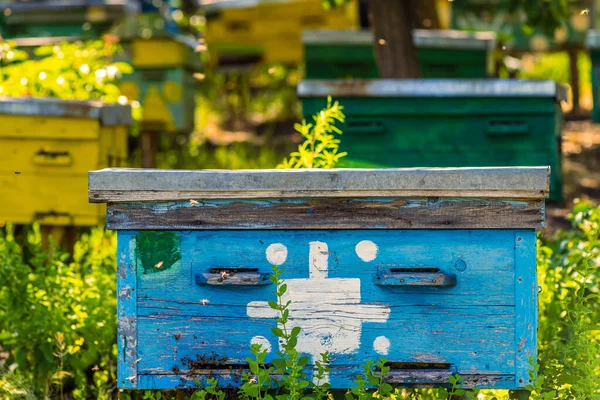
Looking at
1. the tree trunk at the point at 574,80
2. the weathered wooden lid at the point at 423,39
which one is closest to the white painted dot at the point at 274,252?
the weathered wooden lid at the point at 423,39

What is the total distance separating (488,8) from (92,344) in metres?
7.39

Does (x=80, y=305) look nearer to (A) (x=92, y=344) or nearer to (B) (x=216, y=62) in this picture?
(A) (x=92, y=344)

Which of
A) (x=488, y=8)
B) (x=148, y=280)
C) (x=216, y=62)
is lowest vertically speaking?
(x=148, y=280)

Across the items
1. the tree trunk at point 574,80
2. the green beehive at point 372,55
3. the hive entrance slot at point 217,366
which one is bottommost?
the hive entrance slot at point 217,366

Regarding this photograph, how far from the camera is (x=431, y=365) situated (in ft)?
8.61

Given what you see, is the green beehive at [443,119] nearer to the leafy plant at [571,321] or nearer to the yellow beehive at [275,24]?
the leafy plant at [571,321]

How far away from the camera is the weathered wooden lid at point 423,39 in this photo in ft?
22.0

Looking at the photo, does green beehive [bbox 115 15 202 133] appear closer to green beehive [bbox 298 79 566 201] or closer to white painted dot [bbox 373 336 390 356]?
green beehive [bbox 298 79 566 201]

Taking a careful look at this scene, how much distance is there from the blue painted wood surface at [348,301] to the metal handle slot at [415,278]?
0.02 metres

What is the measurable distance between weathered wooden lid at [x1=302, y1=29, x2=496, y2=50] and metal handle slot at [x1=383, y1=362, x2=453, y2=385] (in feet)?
14.2

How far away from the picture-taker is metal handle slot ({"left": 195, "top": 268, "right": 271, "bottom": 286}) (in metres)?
2.55

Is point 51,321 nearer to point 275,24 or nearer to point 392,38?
point 392,38

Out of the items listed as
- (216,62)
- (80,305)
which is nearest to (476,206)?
(80,305)

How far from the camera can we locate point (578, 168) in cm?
717
